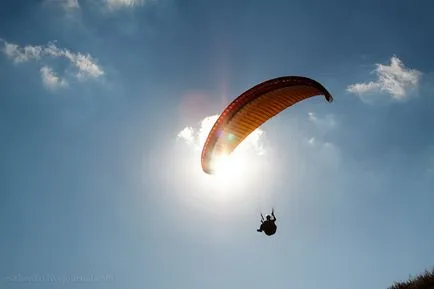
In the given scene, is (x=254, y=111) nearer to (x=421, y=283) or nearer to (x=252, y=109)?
(x=252, y=109)

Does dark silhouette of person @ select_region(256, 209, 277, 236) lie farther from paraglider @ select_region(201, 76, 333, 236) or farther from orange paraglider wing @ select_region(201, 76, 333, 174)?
orange paraglider wing @ select_region(201, 76, 333, 174)

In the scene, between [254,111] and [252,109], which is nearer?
[252,109]

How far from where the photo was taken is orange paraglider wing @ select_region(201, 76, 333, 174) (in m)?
16.8

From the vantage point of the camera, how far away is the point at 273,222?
18656 millimetres

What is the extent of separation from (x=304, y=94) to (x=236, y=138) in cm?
383

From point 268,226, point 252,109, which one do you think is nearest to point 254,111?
point 252,109

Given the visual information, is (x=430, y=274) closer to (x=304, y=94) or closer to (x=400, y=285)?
(x=400, y=285)

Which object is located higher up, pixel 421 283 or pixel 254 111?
pixel 254 111

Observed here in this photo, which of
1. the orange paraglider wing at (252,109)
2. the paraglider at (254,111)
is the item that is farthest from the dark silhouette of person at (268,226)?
the orange paraglider wing at (252,109)

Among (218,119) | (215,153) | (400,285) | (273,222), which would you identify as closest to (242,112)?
(218,119)

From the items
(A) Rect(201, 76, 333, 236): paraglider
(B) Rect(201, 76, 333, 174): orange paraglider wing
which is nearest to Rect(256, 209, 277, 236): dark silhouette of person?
(A) Rect(201, 76, 333, 236): paraglider

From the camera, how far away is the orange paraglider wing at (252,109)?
16.8 m

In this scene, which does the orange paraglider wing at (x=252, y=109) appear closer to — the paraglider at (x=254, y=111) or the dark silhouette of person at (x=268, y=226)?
the paraglider at (x=254, y=111)

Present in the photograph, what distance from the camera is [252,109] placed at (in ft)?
59.5
